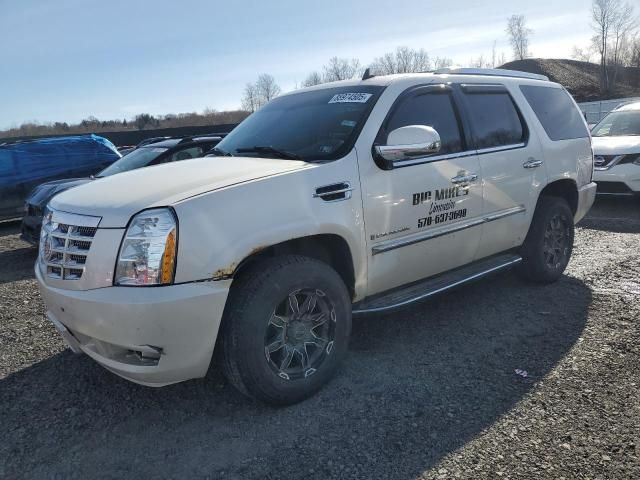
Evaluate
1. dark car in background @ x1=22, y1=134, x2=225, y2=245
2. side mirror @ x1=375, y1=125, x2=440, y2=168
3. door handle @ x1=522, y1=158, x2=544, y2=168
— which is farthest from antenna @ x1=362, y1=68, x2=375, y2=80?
dark car in background @ x1=22, y1=134, x2=225, y2=245

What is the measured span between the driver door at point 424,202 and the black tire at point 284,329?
0.42m

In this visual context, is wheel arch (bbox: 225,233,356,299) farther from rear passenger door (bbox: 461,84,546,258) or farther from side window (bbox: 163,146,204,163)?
side window (bbox: 163,146,204,163)

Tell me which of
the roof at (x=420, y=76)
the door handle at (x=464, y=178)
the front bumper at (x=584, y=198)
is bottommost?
the front bumper at (x=584, y=198)

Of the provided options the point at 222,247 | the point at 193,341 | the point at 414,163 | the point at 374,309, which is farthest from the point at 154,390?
the point at 414,163

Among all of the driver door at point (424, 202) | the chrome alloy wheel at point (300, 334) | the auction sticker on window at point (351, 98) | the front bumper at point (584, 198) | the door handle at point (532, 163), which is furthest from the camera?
the front bumper at point (584, 198)

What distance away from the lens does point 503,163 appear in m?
4.15

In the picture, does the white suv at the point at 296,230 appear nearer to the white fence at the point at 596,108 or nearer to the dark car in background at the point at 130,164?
the dark car in background at the point at 130,164

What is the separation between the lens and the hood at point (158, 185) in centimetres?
263

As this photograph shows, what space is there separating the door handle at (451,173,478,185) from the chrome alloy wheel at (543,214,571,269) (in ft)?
4.36

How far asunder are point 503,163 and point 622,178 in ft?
17.7

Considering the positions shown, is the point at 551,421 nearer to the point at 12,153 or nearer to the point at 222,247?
the point at 222,247

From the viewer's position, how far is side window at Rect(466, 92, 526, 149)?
159 inches

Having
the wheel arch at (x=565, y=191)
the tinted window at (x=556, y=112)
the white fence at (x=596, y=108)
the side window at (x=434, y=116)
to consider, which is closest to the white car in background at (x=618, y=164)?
the tinted window at (x=556, y=112)

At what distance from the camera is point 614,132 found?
32.0ft
